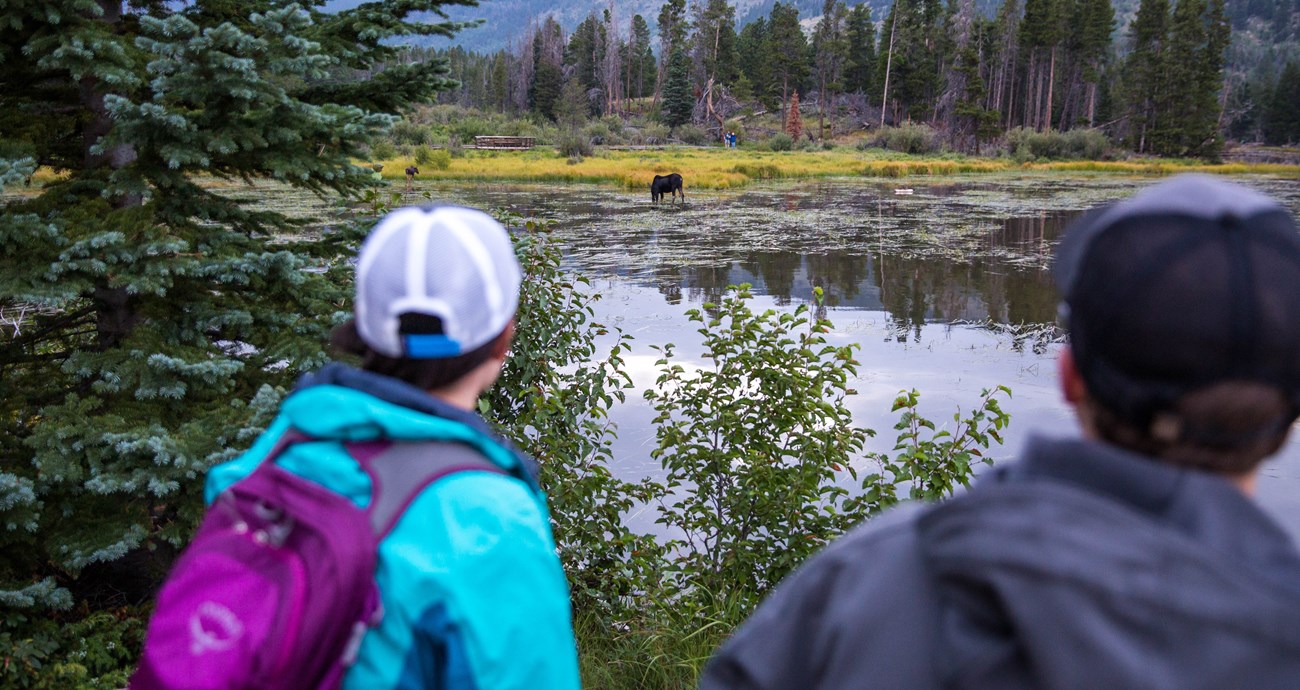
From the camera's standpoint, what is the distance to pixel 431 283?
1.48 m

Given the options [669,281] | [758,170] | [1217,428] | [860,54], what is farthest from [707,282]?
[860,54]

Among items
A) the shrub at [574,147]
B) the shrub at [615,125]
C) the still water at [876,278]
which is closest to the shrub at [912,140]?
the shrub at [615,125]

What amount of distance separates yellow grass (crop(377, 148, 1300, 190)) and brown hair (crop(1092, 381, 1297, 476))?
31459 millimetres

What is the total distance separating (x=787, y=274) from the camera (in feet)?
50.1

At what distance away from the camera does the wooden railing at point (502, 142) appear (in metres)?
51.0

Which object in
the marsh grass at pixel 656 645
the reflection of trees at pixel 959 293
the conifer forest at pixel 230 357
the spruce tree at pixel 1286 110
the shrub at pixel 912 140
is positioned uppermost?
the spruce tree at pixel 1286 110

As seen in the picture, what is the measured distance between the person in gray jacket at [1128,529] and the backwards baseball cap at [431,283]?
2.30 feet

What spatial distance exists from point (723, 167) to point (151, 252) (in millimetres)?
37294

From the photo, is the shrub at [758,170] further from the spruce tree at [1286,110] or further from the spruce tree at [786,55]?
the spruce tree at [1286,110]

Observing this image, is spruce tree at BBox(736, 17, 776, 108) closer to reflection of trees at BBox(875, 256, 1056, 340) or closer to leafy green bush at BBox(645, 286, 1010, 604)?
reflection of trees at BBox(875, 256, 1056, 340)

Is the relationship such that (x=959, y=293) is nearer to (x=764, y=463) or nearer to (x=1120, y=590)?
(x=764, y=463)

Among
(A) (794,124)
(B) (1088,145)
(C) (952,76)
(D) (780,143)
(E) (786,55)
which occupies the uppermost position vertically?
(E) (786,55)

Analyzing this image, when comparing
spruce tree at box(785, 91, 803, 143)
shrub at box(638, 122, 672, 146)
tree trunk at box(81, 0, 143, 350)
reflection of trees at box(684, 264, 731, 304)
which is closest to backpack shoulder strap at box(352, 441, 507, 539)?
tree trunk at box(81, 0, 143, 350)

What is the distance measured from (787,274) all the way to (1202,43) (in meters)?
56.1
